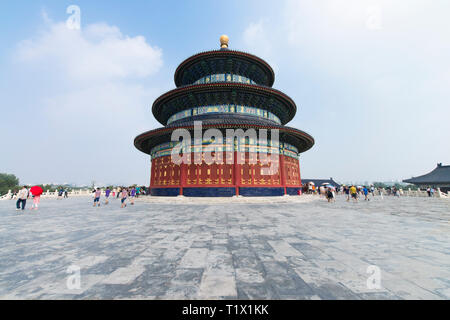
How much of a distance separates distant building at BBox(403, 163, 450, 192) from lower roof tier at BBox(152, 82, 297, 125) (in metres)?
34.3

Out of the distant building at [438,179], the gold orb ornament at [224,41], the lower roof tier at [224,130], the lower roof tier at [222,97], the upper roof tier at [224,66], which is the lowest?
the distant building at [438,179]

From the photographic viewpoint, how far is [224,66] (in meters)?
21.5

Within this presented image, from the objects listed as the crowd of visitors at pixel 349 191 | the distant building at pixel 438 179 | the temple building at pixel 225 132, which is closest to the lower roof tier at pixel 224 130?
the temple building at pixel 225 132

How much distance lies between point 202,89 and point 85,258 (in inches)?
657

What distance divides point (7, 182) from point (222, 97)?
300ft

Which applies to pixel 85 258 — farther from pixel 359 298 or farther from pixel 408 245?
pixel 408 245

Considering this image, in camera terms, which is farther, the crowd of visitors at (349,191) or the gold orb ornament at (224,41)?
the gold orb ornament at (224,41)

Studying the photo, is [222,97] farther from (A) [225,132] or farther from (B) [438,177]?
(B) [438,177]

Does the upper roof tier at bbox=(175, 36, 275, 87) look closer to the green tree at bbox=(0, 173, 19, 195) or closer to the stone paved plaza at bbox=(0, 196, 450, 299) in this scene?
the stone paved plaza at bbox=(0, 196, 450, 299)

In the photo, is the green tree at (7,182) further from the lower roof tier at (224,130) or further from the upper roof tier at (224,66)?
the upper roof tier at (224,66)

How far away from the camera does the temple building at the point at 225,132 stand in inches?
620

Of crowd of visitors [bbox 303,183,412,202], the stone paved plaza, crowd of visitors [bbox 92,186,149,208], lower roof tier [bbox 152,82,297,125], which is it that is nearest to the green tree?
crowd of visitors [bbox 92,186,149,208]

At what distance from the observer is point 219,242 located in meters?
4.29
